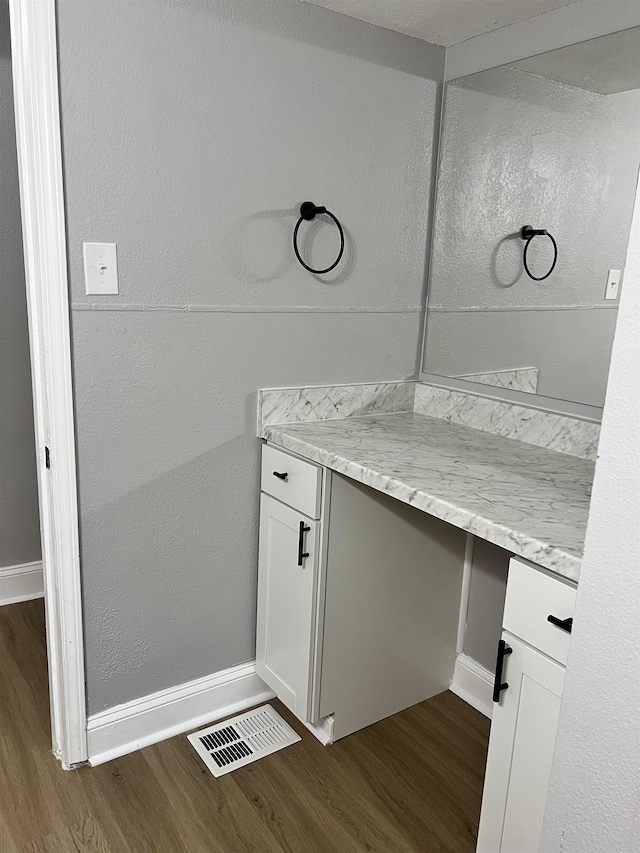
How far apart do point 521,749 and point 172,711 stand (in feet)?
3.60

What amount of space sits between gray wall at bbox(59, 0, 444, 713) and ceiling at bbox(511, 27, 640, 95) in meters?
0.40

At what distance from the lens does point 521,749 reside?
51.9 inches

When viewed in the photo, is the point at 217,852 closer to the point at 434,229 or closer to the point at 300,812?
the point at 300,812

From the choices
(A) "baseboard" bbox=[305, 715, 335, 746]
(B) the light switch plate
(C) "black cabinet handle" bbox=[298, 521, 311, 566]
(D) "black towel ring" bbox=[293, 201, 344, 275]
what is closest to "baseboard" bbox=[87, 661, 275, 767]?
(A) "baseboard" bbox=[305, 715, 335, 746]

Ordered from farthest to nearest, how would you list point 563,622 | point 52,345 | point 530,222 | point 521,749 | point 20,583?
point 20,583
point 530,222
point 52,345
point 521,749
point 563,622

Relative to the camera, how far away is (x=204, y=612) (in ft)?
6.66

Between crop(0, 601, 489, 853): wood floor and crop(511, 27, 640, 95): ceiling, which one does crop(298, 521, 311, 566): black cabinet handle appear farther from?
crop(511, 27, 640, 95): ceiling

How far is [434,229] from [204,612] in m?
1.40

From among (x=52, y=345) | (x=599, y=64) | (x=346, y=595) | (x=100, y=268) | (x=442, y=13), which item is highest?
(x=442, y=13)

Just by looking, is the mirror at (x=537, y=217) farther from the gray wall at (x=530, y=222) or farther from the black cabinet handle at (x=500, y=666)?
the black cabinet handle at (x=500, y=666)

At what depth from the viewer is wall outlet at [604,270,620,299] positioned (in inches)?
67.8

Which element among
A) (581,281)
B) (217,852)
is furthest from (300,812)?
(581,281)

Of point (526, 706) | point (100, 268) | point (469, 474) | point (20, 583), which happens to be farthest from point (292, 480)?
point (20, 583)

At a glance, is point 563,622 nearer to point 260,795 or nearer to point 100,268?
point 260,795
